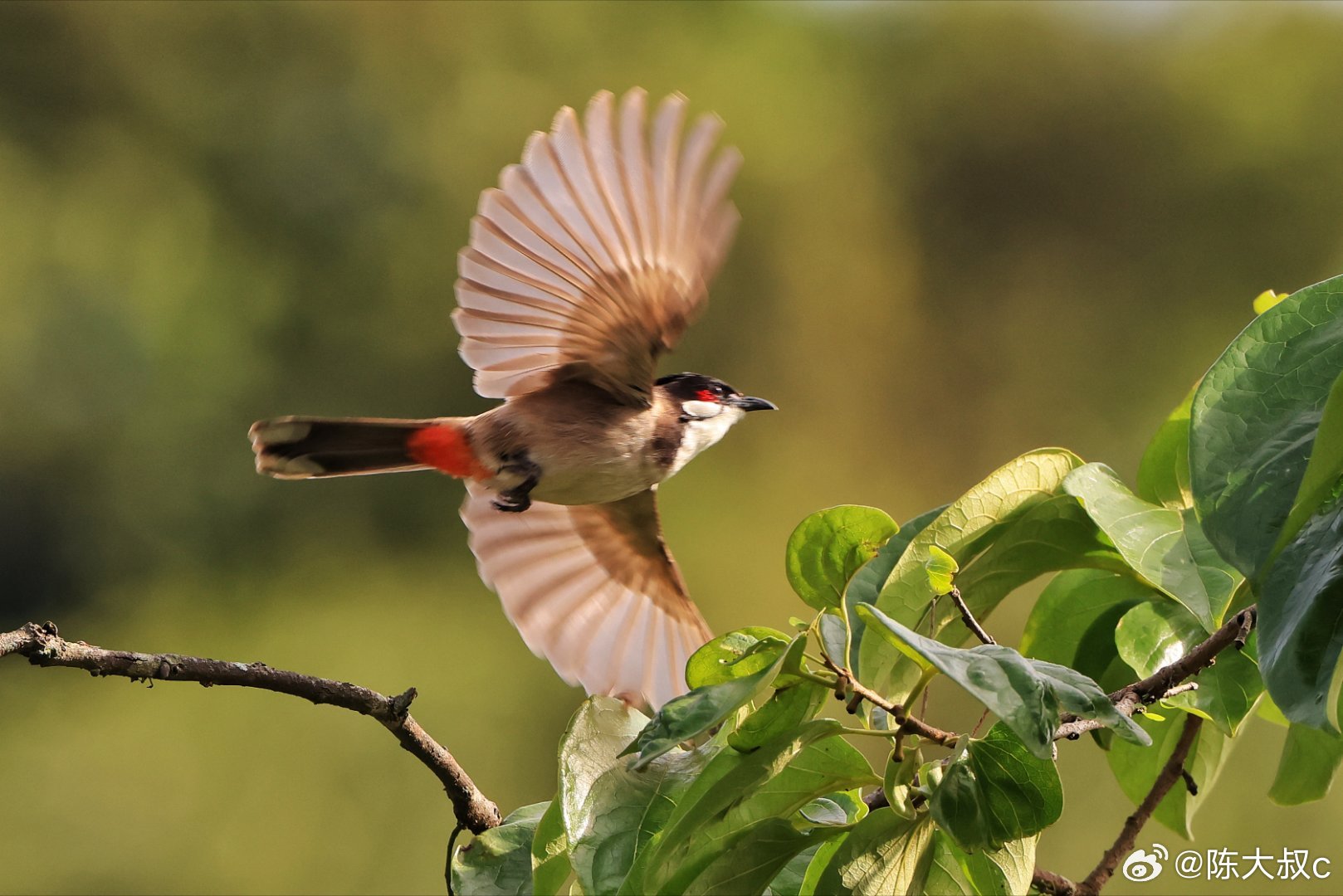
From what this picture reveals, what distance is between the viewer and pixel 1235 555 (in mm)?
486

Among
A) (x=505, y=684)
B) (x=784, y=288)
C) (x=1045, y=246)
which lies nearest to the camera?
(x=505, y=684)

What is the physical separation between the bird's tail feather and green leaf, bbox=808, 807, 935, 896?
848mm

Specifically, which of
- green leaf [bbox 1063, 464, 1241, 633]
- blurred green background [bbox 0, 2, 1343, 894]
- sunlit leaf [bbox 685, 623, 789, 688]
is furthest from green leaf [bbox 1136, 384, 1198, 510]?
blurred green background [bbox 0, 2, 1343, 894]

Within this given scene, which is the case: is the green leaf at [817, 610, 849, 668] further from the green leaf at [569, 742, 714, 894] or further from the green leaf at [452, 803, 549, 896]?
the green leaf at [452, 803, 549, 896]

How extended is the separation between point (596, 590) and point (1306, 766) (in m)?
0.91

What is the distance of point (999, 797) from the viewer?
533mm

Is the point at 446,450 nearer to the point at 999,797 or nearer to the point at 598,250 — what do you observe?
the point at 598,250

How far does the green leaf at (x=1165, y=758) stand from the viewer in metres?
0.79

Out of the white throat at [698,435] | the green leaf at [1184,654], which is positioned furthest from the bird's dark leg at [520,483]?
the green leaf at [1184,654]

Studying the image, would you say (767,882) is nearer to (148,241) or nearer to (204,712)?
(204,712)

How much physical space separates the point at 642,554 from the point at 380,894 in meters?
3.45

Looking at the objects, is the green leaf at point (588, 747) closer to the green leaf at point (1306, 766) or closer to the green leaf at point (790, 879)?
the green leaf at point (790, 879)

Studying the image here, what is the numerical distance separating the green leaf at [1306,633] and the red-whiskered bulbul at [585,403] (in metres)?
0.63

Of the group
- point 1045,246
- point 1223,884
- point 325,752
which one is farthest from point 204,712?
point 1045,246
